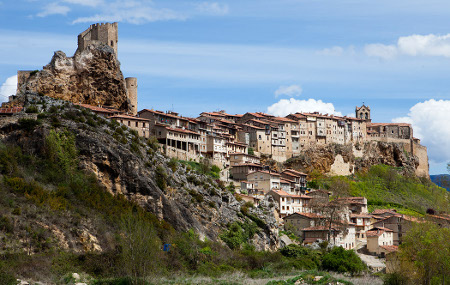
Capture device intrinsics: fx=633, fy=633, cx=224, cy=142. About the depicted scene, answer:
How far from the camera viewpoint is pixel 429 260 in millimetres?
48812

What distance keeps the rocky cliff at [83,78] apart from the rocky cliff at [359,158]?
3836 cm

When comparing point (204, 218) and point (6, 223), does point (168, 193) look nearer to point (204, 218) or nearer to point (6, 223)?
point (204, 218)

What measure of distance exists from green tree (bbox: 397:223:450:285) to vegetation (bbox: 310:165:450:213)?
4390 centimetres

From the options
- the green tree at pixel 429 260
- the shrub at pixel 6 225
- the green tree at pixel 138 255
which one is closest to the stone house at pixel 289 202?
the green tree at pixel 429 260

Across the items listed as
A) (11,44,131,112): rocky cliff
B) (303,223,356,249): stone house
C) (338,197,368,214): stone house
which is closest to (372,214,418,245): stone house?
(338,197,368,214): stone house

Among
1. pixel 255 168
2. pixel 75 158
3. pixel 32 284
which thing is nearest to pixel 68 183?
pixel 75 158

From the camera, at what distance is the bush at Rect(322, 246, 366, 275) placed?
6212 cm

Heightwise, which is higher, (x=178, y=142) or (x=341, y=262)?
(x=178, y=142)

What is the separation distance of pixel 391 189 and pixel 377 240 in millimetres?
34441

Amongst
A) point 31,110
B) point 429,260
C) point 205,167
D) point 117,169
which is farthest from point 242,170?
point 429,260

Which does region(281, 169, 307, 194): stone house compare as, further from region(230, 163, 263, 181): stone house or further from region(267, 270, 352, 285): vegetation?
region(267, 270, 352, 285): vegetation

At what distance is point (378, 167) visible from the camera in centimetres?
11738

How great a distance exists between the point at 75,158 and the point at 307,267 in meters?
24.9

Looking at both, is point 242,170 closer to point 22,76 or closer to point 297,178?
point 297,178
